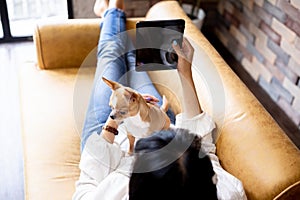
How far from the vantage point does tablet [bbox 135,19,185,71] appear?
4.87 ft

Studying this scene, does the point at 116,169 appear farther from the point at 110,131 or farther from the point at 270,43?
the point at 270,43

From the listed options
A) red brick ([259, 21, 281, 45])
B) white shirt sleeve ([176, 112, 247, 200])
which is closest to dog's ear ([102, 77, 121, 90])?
white shirt sleeve ([176, 112, 247, 200])

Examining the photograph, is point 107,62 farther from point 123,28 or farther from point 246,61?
point 246,61

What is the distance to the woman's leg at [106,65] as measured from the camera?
1.51 m

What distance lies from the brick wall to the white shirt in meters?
1.09

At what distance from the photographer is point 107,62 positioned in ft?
5.74

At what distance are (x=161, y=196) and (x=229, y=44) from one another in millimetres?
2179

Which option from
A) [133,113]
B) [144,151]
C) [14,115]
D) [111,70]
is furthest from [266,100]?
[144,151]

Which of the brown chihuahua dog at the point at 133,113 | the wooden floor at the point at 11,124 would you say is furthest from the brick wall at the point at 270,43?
the wooden floor at the point at 11,124

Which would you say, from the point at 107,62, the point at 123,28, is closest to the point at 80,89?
the point at 107,62

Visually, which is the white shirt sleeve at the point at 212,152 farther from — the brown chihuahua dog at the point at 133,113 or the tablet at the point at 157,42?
the tablet at the point at 157,42

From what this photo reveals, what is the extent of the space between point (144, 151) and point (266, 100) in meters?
1.66

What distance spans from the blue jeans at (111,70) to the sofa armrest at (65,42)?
0.08 m

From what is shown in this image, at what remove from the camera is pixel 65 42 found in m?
1.96
